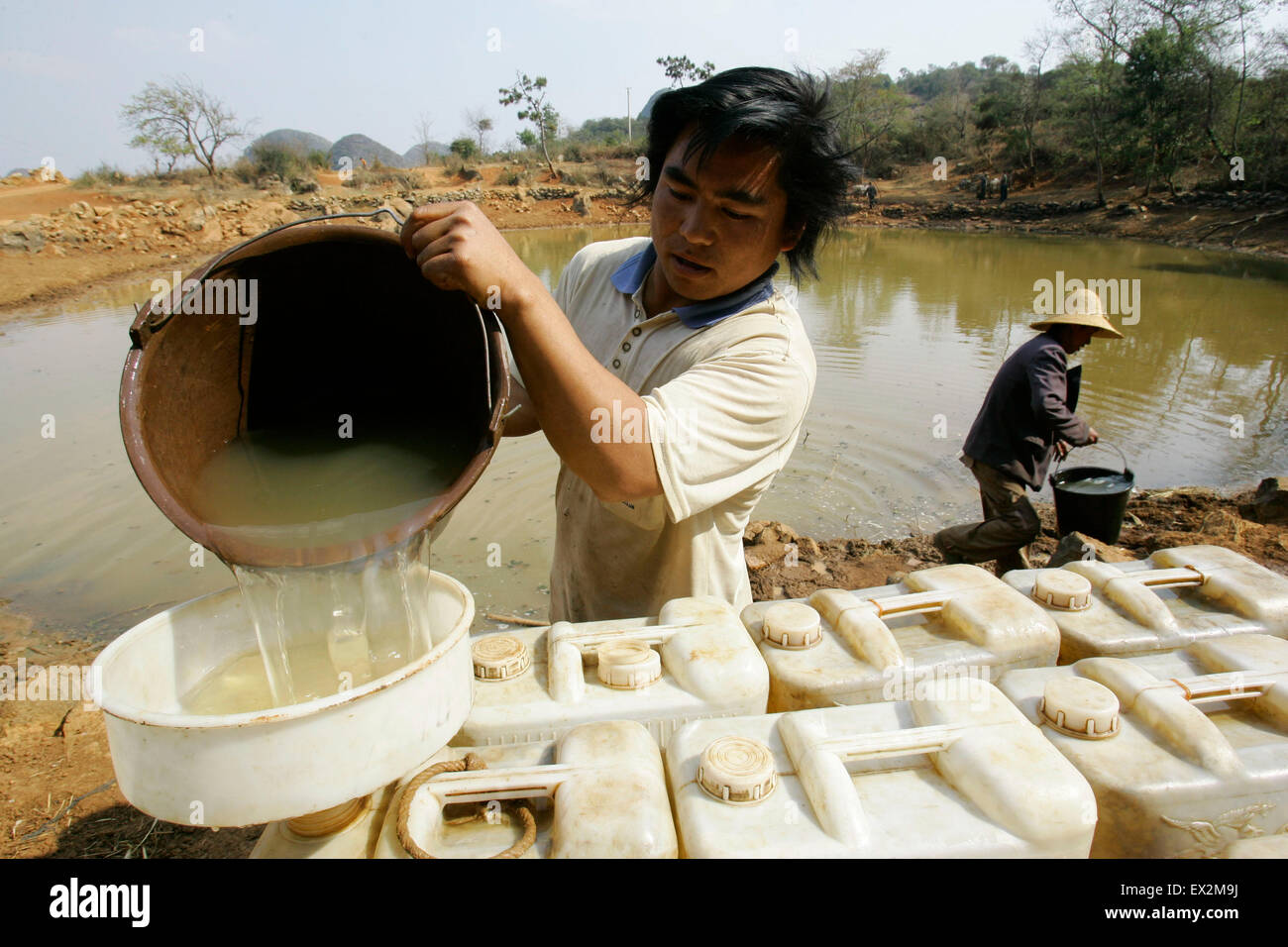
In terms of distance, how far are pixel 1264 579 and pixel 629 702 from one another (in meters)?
1.51

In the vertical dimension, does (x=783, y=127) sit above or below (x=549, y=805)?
Result: above

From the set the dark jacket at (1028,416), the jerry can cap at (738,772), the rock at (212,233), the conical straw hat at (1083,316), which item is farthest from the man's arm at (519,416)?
the rock at (212,233)

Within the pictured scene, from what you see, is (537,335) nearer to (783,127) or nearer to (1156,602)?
(783,127)

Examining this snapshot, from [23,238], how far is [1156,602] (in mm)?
17573

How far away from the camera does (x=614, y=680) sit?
1.44 meters

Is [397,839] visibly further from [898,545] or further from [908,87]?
[908,87]

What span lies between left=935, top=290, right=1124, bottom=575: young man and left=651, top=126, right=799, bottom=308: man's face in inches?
116

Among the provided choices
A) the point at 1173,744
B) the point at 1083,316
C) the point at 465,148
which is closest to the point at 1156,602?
the point at 1173,744

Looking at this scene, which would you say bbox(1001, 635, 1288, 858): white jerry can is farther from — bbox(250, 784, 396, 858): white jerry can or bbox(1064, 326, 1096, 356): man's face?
bbox(1064, 326, 1096, 356): man's face

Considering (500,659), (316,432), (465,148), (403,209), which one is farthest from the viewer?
(465,148)

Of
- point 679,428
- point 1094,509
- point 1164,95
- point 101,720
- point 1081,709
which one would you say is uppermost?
point 1164,95

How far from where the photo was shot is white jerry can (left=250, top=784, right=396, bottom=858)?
45.6 inches

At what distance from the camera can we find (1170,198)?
19.8 m

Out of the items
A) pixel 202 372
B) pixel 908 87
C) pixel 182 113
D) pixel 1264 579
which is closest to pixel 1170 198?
pixel 1264 579
